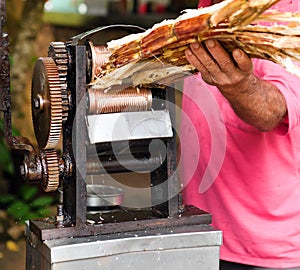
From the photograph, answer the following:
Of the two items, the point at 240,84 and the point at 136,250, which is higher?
the point at 240,84

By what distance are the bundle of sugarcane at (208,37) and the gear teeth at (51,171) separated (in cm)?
21

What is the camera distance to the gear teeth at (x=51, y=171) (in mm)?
1555

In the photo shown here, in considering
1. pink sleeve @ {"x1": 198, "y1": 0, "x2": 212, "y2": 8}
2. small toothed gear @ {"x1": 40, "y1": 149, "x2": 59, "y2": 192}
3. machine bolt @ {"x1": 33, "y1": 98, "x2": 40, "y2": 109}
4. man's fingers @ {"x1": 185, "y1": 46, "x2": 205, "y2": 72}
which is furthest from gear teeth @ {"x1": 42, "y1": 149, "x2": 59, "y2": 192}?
pink sleeve @ {"x1": 198, "y1": 0, "x2": 212, "y2": 8}

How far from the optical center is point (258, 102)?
1598mm

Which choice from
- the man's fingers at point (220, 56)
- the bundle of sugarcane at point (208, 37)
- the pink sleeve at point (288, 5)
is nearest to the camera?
the bundle of sugarcane at point (208, 37)

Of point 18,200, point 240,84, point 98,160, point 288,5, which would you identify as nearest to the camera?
point 240,84

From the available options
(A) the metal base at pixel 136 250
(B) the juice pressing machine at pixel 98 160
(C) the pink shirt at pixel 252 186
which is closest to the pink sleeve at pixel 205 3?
(C) the pink shirt at pixel 252 186

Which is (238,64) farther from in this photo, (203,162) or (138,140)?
(203,162)

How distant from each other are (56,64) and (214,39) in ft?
1.31

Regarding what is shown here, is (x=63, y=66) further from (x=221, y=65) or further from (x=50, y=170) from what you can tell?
(x=221, y=65)

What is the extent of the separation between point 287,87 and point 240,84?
0.69 ft

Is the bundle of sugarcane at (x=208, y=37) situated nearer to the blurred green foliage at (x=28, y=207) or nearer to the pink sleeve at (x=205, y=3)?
the pink sleeve at (x=205, y=3)

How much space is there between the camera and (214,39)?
54.1 inches

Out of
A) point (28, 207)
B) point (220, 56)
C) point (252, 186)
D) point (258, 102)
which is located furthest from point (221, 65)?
point (28, 207)
